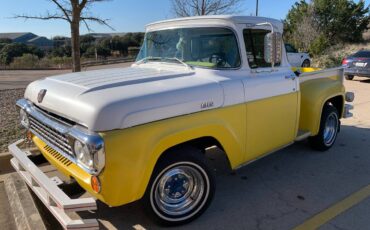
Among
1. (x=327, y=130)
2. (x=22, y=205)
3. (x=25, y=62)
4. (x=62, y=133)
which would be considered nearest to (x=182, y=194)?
(x=62, y=133)

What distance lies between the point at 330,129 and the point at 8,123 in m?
5.86

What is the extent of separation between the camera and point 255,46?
158 inches

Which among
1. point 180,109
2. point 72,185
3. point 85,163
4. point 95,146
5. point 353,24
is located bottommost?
point 72,185

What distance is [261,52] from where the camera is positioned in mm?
4023

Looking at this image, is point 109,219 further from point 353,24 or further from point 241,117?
point 353,24

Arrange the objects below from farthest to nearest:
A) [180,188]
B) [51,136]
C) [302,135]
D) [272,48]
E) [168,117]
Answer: [302,135] → [272,48] → [180,188] → [51,136] → [168,117]

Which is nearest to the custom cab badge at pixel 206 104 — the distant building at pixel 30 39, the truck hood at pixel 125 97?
the truck hood at pixel 125 97

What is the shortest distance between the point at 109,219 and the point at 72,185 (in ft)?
1.81

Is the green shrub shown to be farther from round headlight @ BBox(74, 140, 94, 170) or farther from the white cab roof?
round headlight @ BBox(74, 140, 94, 170)

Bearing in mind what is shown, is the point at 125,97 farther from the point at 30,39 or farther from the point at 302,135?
the point at 30,39

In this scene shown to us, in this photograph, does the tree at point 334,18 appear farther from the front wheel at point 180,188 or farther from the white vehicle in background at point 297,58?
the front wheel at point 180,188

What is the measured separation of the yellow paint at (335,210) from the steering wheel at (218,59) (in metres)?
1.92

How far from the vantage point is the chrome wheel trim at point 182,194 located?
323cm

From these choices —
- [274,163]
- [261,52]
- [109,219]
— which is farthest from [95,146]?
[274,163]
